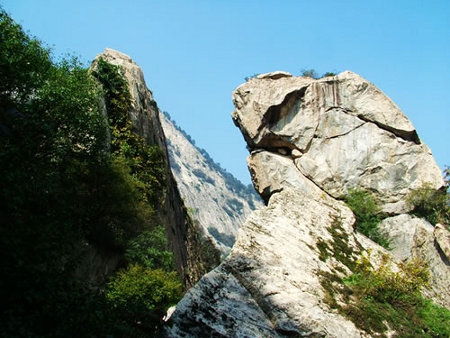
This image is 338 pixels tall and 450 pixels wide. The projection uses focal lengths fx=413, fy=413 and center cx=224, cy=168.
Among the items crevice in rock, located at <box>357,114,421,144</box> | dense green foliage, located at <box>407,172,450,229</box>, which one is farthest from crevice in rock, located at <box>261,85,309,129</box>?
dense green foliage, located at <box>407,172,450,229</box>

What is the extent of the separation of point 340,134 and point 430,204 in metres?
7.81

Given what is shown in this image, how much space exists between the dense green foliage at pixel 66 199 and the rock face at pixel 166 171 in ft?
3.92

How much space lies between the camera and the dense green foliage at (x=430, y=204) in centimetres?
2625

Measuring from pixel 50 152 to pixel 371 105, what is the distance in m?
24.9

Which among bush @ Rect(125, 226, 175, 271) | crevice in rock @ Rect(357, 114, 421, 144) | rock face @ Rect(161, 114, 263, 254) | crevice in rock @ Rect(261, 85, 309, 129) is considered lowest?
bush @ Rect(125, 226, 175, 271)

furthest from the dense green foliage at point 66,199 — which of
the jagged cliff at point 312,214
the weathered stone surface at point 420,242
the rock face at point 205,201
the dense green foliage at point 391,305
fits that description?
the rock face at point 205,201

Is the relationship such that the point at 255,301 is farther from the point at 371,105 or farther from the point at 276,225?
the point at 371,105

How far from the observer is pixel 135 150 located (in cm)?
1923

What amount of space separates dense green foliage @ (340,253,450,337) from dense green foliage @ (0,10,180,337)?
208 inches

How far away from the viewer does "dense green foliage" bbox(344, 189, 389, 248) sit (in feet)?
80.3

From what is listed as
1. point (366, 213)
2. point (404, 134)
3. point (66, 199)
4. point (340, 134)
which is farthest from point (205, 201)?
point (66, 199)

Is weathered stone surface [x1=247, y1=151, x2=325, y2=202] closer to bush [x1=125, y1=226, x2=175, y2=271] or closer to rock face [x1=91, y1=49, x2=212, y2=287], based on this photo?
rock face [x1=91, y1=49, x2=212, y2=287]

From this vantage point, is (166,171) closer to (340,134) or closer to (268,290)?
(268,290)

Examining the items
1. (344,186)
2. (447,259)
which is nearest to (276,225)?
(447,259)
